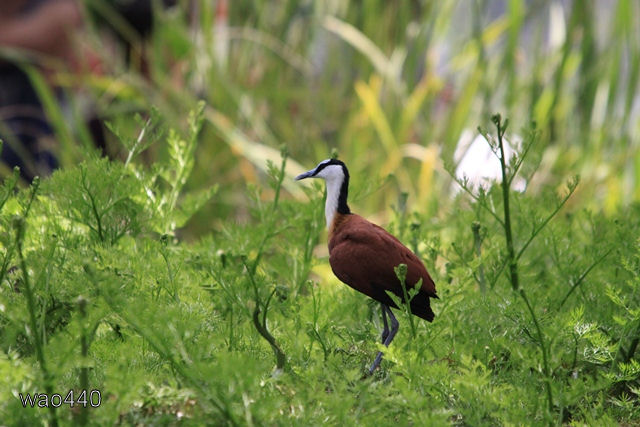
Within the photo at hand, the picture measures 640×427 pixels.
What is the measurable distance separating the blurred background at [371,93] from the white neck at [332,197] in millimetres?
1209

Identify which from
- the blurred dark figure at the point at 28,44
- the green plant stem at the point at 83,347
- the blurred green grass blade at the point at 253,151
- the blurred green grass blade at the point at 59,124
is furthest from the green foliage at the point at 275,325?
the blurred dark figure at the point at 28,44

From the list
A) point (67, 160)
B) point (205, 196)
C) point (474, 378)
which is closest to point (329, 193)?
point (205, 196)

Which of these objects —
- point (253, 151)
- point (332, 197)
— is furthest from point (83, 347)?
point (253, 151)

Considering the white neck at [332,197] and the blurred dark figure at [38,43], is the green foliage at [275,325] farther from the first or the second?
the blurred dark figure at [38,43]

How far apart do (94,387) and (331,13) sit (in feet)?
7.81

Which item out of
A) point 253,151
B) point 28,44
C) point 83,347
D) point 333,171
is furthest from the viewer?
point 28,44

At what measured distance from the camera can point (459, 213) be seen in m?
1.00

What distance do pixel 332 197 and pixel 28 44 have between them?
2.83 meters

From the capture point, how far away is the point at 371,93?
2344 millimetres

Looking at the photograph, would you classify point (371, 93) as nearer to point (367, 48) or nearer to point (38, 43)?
point (367, 48)

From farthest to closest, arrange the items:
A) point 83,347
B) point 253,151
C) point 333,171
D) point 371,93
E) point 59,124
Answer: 1. point 371,93
2. point 59,124
3. point 253,151
4. point 333,171
5. point 83,347

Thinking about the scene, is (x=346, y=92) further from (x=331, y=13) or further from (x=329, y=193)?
(x=329, y=193)

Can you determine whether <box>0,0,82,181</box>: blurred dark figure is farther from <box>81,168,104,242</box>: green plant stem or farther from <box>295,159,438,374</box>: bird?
<box>295,159,438,374</box>: bird

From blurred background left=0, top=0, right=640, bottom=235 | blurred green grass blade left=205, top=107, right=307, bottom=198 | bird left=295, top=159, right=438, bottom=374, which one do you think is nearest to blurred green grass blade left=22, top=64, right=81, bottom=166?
blurred background left=0, top=0, right=640, bottom=235
